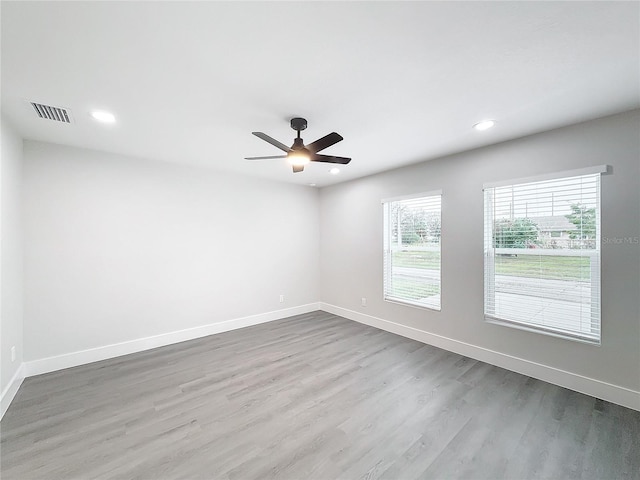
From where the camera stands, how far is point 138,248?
12.1 feet

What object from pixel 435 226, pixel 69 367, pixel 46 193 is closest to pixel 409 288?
pixel 435 226

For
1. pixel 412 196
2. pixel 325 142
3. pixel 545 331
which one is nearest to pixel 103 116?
pixel 325 142

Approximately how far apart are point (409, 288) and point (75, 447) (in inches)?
155

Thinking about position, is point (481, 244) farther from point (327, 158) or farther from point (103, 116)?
point (103, 116)

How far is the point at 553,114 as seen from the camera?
8.02 feet

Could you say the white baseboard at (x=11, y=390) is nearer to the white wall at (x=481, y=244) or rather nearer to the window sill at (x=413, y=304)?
the white wall at (x=481, y=244)

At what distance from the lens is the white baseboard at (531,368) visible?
2408 millimetres

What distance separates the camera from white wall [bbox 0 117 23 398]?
2.41 meters

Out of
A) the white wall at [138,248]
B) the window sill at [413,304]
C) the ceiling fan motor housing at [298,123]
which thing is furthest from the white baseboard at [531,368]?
the ceiling fan motor housing at [298,123]

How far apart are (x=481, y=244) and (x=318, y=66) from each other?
281cm

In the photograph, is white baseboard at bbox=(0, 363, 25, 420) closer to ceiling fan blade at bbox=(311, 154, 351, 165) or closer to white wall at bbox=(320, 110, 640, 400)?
ceiling fan blade at bbox=(311, 154, 351, 165)

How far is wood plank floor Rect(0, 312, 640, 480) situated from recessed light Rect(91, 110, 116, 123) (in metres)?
2.64

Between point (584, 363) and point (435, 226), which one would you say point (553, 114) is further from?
point (584, 363)

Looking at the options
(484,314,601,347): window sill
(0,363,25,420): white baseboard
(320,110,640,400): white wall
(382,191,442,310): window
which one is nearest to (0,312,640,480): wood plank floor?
(0,363,25,420): white baseboard
